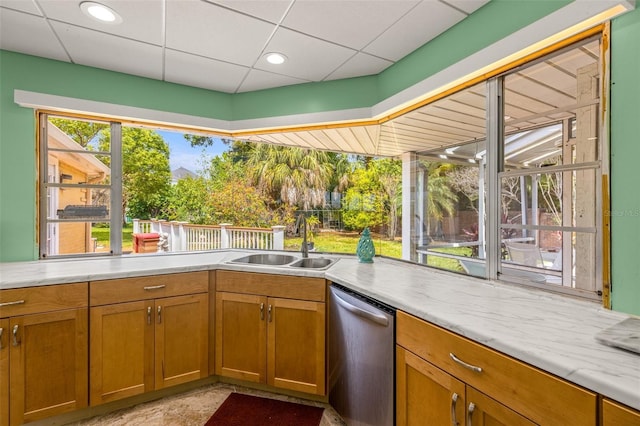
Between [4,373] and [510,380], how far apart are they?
8.40 feet

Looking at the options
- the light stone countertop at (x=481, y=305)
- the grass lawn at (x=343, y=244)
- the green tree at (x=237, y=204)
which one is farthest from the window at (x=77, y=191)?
the grass lawn at (x=343, y=244)

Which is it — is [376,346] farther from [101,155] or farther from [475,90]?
[101,155]

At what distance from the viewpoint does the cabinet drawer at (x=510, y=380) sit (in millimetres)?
822

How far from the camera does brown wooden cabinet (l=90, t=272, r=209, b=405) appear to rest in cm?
193

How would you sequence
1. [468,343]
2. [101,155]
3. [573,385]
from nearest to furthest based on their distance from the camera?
[573,385] < [468,343] < [101,155]

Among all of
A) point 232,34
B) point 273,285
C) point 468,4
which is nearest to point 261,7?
point 232,34

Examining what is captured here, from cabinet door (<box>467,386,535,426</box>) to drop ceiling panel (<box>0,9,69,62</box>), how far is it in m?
2.95

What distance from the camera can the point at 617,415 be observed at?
0.74m

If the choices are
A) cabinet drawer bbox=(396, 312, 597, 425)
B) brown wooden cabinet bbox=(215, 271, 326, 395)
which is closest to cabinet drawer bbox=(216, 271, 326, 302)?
brown wooden cabinet bbox=(215, 271, 326, 395)

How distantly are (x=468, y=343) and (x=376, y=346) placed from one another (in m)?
0.58

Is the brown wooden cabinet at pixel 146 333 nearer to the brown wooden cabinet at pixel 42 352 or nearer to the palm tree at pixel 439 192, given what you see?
the brown wooden cabinet at pixel 42 352

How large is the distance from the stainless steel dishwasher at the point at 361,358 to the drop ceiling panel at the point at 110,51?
2.12m

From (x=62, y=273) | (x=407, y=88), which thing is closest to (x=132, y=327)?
(x=62, y=273)

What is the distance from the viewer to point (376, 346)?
1.59 meters
